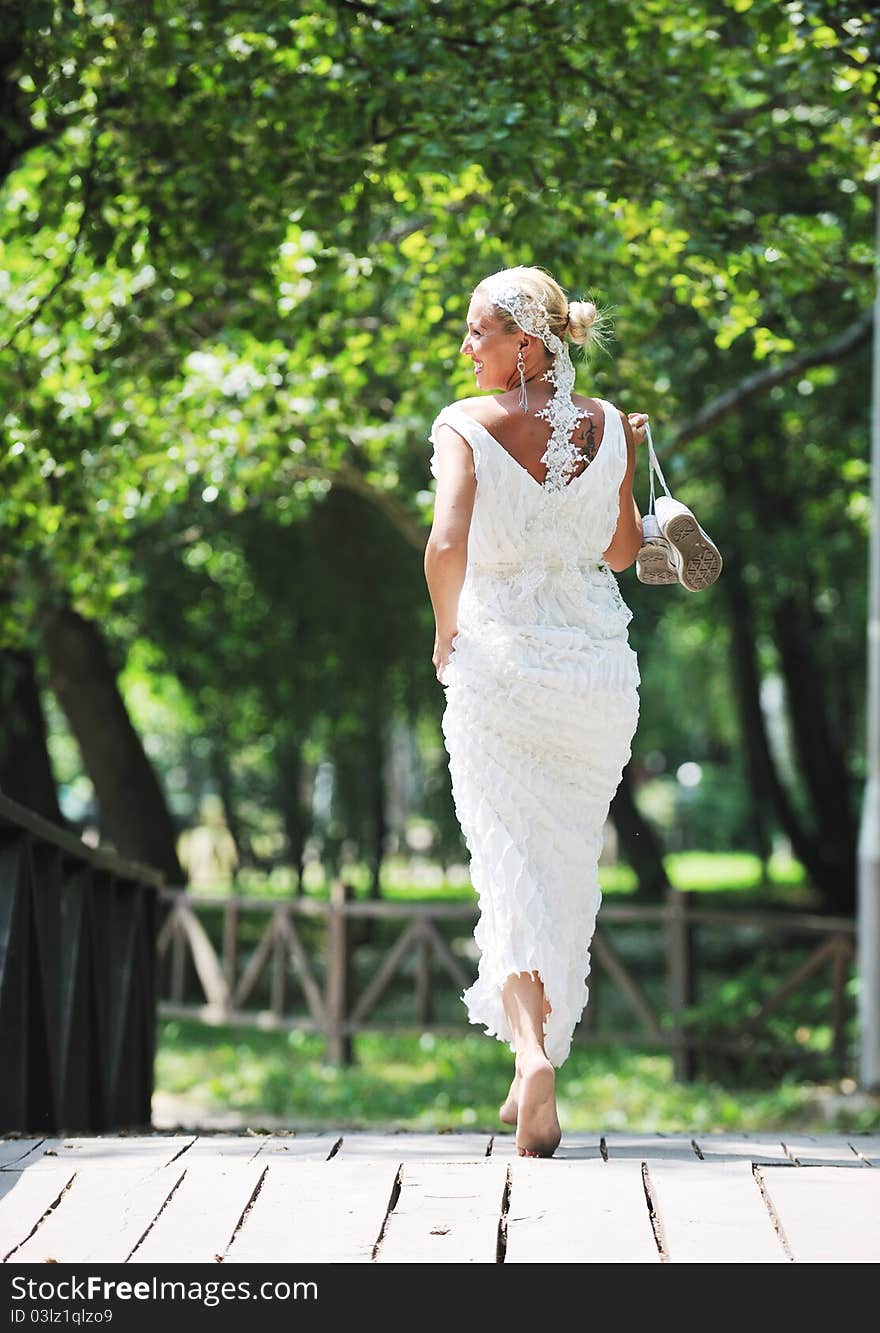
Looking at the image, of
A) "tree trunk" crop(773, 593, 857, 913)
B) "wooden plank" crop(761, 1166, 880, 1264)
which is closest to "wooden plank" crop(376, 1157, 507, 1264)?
"wooden plank" crop(761, 1166, 880, 1264)

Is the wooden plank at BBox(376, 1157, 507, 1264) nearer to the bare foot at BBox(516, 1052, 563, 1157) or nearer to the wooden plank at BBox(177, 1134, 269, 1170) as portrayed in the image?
the bare foot at BBox(516, 1052, 563, 1157)

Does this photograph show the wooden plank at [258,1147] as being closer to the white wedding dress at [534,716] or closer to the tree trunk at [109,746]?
the white wedding dress at [534,716]


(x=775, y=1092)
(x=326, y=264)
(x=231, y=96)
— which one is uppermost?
(x=231, y=96)

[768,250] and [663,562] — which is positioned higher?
[768,250]

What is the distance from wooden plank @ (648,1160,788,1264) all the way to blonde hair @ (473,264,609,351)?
2.30 meters

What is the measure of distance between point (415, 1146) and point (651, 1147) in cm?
65

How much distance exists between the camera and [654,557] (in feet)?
17.0

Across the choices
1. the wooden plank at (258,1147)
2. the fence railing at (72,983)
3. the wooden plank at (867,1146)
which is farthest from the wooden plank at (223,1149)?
the wooden plank at (867,1146)

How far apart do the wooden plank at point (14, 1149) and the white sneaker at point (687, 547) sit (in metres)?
2.41

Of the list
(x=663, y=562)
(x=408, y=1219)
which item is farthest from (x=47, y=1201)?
(x=663, y=562)

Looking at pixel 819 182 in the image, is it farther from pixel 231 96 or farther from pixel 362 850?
pixel 362 850

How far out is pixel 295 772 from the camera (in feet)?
90.7

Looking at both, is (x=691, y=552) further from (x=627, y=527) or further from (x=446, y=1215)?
(x=446, y=1215)

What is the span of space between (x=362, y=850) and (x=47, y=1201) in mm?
22495
